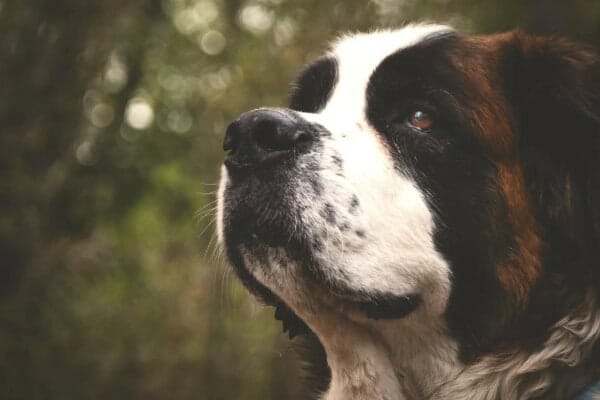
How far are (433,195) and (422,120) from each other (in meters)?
0.27

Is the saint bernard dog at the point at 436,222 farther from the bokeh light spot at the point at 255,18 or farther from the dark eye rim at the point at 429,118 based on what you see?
the bokeh light spot at the point at 255,18

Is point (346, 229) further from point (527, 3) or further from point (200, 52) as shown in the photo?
point (200, 52)

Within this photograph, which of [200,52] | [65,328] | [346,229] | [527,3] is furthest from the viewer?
[200,52]

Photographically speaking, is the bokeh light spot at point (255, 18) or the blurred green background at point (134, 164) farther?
the bokeh light spot at point (255, 18)

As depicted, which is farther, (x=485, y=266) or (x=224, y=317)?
(x=224, y=317)

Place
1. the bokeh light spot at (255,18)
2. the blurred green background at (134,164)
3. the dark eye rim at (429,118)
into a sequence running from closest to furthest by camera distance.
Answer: the dark eye rim at (429,118), the blurred green background at (134,164), the bokeh light spot at (255,18)

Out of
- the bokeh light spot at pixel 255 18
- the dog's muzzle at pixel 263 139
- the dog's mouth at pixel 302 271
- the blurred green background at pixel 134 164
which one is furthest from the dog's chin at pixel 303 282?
the bokeh light spot at pixel 255 18

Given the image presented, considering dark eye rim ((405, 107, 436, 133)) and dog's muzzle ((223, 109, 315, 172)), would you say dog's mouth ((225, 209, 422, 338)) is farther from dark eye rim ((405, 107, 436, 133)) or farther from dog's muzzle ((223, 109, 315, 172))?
dark eye rim ((405, 107, 436, 133))

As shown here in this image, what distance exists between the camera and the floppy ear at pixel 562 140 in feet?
7.91

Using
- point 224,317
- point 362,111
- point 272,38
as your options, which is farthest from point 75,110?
point 362,111

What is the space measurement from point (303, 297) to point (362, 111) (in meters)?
0.71

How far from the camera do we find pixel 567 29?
575 centimetres

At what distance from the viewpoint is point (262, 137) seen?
7.49ft

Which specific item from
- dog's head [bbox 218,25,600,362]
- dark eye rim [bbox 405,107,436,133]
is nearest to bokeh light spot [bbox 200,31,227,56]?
dog's head [bbox 218,25,600,362]
